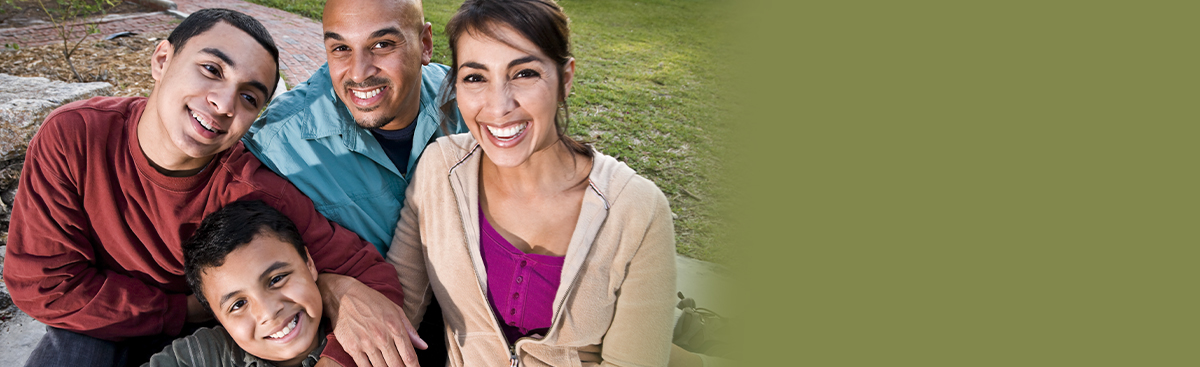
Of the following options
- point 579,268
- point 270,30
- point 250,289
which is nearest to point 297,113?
point 250,289

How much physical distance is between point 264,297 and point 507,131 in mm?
861

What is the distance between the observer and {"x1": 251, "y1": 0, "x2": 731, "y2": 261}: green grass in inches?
211

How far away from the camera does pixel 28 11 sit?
7.88 metres

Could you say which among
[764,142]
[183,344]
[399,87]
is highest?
[764,142]

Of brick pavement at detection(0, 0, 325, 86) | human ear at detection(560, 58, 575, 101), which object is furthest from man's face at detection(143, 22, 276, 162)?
brick pavement at detection(0, 0, 325, 86)

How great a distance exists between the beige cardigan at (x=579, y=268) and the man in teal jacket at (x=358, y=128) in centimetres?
28

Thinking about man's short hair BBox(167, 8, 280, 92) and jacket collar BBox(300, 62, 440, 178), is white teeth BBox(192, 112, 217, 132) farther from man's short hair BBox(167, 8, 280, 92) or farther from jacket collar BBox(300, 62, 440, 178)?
jacket collar BBox(300, 62, 440, 178)

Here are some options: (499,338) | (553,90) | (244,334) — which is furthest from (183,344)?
(553,90)

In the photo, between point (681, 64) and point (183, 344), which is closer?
A: point (183, 344)

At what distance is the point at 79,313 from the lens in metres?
2.14

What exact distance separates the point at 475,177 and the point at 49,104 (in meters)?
3.12

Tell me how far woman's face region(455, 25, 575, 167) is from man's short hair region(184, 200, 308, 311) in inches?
26.1

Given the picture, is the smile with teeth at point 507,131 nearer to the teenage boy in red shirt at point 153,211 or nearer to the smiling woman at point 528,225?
the smiling woman at point 528,225

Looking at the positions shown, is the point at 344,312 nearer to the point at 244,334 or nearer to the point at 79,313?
the point at 244,334
